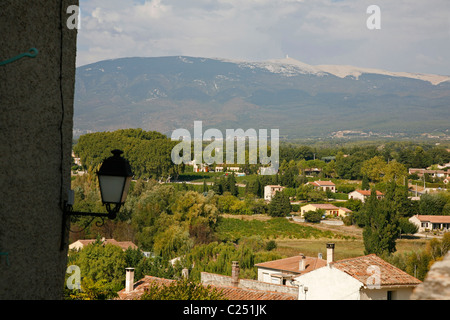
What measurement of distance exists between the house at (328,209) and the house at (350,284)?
1708 inches

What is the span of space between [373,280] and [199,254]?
16.2 m

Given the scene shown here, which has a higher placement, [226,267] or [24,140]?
[24,140]

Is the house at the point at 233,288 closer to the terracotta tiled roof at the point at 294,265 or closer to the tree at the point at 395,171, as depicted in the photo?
the terracotta tiled roof at the point at 294,265

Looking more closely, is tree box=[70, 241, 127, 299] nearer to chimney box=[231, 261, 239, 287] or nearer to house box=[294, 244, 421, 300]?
chimney box=[231, 261, 239, 287]

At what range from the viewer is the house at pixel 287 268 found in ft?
64.2

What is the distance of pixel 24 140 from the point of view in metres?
2.28

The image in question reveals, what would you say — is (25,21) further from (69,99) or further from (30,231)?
(30,231)

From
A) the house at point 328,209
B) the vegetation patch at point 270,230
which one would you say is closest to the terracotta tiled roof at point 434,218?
the house at point 328,209

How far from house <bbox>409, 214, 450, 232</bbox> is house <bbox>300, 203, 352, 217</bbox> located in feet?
29.8

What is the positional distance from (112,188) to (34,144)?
0.70 m

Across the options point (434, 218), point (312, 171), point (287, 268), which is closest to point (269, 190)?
point (434, 218)

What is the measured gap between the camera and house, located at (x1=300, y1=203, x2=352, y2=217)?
5647 cm

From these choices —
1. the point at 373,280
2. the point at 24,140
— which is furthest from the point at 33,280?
the point at 373,280

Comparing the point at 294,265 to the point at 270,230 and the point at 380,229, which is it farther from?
the point at 270,230
